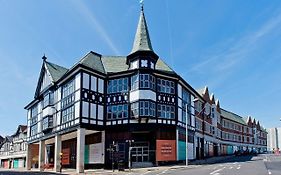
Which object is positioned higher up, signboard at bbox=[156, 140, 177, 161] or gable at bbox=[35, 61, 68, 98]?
gable at bbox=[35, 61, 68, 98]

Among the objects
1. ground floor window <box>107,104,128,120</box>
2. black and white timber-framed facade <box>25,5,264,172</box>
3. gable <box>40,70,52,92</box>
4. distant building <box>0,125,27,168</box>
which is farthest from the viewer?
distant building <box>0,125,27,168</box>

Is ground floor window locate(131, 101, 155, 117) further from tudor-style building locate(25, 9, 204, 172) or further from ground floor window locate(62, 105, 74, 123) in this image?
ground floor window locate(62, 105, 74, 123)

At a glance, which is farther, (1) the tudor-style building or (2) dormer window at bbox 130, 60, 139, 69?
(2) dormer window at bbox 130, 60, 139, 69

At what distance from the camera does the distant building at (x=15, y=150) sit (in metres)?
85.6

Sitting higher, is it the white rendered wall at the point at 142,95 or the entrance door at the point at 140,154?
the white rendered wall at the point at 142,95

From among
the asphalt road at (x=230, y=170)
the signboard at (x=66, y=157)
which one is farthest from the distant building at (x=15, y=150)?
the asphalt road at (x=230, y=170)

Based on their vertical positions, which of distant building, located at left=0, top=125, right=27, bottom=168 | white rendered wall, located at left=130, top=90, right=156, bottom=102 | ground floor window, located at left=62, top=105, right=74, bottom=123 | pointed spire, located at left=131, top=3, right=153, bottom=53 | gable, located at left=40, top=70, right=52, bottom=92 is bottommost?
distant building, located at left=0, top=125, right=27, bottom=168

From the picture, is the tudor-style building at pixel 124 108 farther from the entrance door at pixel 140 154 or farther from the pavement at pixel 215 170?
the pavement at pixel 215 170

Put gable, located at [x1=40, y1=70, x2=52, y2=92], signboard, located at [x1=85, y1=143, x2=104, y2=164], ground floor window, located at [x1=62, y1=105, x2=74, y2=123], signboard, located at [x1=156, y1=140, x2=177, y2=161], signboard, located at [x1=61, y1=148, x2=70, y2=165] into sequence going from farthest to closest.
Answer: gable, located at [x1=40, y1=70, x2=52, y2=92] < signboard, located at [x1=61, y1=148, x2=70, y2=165] < signboard, located at [x1=85, y1=143, x2=104, y2=164] < ground floor window, located at [x1=62, y1=105, x2=74, y2=123] < signboard, located at [x1=156, y1=140, x2=177, y2=161]

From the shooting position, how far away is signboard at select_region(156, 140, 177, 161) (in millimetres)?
41656

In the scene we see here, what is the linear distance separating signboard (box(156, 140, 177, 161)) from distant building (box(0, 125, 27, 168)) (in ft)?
167

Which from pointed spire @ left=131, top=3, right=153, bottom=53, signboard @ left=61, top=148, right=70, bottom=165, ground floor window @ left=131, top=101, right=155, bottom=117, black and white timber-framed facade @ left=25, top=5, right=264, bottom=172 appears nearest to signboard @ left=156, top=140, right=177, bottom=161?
black and white timber-framed facade @ left=25, top=5, right=264, bottom=172

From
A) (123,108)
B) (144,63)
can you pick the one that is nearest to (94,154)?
(123,108)

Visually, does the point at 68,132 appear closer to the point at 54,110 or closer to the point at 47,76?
the point at 54,110
